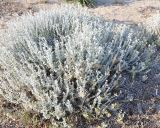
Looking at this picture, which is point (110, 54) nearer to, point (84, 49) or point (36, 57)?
point (84, 49)

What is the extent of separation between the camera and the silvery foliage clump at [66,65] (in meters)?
4.27

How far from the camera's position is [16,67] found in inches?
→ 181

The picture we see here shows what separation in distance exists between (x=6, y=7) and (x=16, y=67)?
330cm

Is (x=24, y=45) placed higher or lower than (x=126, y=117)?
higher

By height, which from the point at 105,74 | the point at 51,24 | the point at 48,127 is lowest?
the point at 48,127

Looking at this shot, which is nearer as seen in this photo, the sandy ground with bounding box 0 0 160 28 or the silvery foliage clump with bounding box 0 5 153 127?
the silvery foliage clump with bounding box 0 5 153 127

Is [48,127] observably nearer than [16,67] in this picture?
Yes

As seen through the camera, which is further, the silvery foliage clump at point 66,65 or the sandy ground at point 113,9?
the sandy ground at point 113,9

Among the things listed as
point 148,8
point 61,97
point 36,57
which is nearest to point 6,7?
point 148,8

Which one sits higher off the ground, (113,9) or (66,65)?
(66,65)

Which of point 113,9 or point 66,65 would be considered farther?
point 113,9

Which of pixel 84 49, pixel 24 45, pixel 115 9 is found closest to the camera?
pixel 84 49

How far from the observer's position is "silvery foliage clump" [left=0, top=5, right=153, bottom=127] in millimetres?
4266

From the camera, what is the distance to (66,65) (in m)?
4.34
